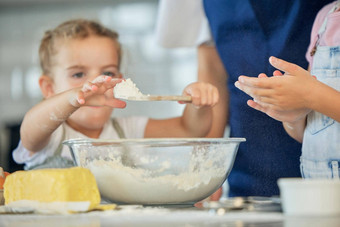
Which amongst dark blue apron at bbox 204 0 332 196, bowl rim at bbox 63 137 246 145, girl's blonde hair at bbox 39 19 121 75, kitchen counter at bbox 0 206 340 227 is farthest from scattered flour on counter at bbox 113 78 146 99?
girl's blonde hair at bbox 39 19 121 75

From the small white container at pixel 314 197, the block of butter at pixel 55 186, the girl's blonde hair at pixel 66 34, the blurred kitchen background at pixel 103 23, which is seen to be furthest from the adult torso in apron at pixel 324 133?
the blurred kitchen background at pixel 103 23

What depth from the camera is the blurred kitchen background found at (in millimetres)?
3574

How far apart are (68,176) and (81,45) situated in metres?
0.75

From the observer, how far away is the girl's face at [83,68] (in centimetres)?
131

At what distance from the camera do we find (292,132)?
3.53 feet

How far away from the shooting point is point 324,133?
98 cm

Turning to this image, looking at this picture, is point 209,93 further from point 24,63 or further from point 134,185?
point 24,63

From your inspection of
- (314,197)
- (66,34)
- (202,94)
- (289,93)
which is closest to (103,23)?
(66,34)

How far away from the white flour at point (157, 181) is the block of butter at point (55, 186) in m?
0.07

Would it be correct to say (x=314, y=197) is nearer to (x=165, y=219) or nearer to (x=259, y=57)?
(x=165, y=219)

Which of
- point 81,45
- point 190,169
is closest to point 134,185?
point 190,169

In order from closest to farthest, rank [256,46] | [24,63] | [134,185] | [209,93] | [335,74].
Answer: [134,185] → [335,74] → [209,93] → [256,46] → [24,63]

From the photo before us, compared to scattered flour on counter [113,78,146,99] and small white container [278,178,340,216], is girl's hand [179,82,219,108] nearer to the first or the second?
scattered flour on counter [113,78,146,99]

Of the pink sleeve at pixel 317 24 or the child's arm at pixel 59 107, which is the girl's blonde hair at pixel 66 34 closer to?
the child's arm at pixel 59 107
